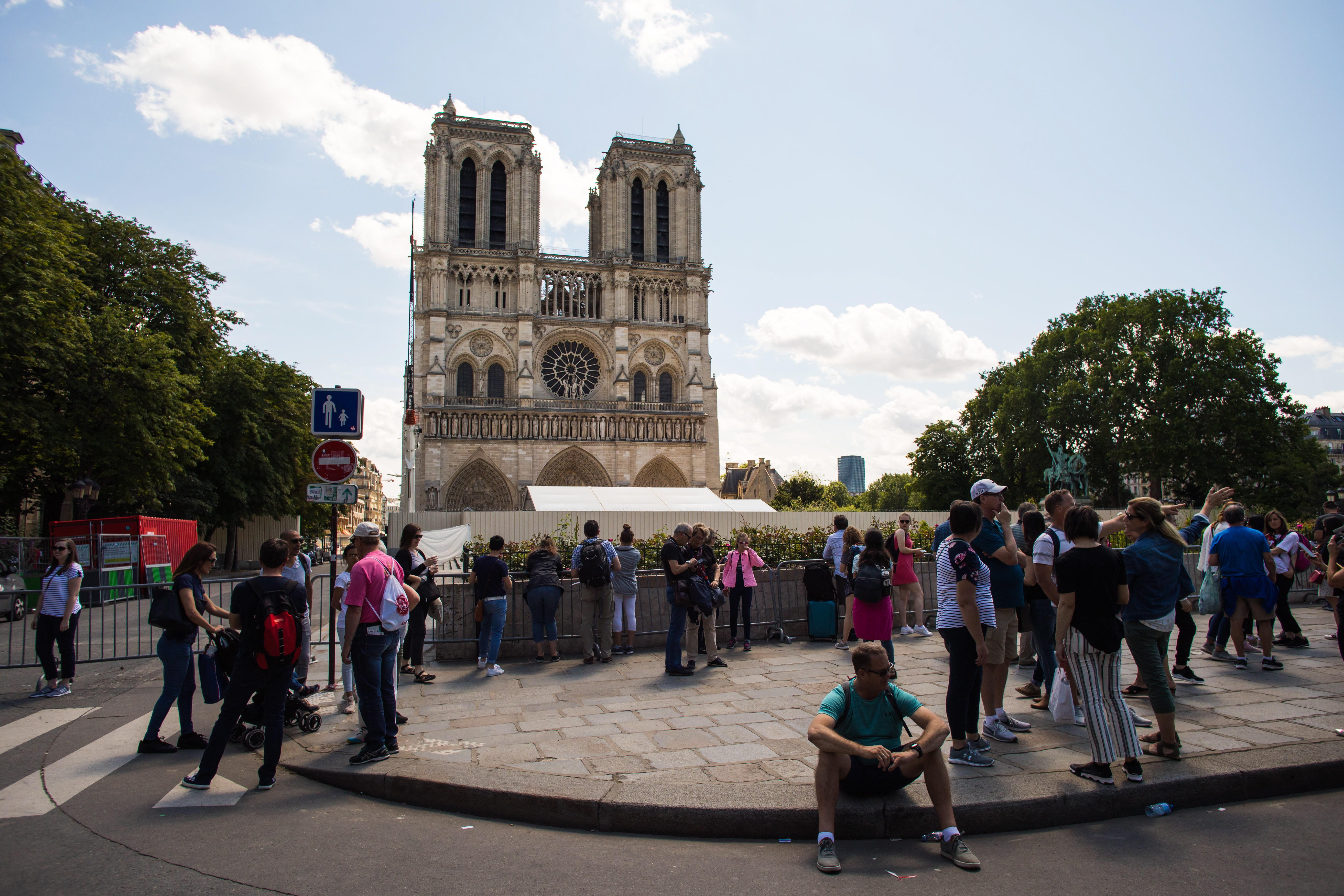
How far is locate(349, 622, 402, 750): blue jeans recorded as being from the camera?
4453 millimetres

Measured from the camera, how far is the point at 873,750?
10.6ft

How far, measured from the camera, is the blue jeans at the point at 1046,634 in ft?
17.1

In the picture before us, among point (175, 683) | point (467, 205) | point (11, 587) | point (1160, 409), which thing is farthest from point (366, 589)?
point (467, 205)

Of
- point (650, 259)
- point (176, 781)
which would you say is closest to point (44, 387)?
point (176, 781)

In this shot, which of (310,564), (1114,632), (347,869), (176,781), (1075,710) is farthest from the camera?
(310,564)

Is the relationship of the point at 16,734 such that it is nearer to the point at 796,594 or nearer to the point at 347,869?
the point at 347,869

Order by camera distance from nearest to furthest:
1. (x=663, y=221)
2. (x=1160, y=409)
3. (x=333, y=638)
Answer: (x=333, y=638) → (x=1160, y=409) → (x=663, y=221)

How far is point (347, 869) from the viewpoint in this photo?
318cm

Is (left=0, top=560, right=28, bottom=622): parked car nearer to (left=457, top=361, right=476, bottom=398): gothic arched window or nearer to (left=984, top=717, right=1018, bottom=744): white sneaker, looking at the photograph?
(left=984, top=717, right=1018, bottom=744): white sneaker

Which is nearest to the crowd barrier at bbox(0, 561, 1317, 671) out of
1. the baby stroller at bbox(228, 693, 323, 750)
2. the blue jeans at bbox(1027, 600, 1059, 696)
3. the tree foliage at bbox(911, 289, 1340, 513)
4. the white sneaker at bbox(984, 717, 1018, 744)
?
the baby stroller at bbox(228, 693, 323, 750)

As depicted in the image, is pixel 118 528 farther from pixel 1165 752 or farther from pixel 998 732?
pixel 1165 752

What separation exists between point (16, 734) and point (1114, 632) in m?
7.05

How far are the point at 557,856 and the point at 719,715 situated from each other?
7.12ft

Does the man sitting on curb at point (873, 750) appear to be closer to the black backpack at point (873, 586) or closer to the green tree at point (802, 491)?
the black backpack at point (873, 586)
